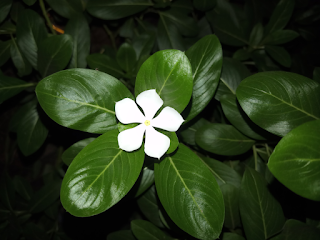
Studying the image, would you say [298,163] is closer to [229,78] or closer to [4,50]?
[229,78]

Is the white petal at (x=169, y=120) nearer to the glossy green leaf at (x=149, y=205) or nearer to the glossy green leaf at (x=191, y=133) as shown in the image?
the glossy green leaf at (x=191, y=133)

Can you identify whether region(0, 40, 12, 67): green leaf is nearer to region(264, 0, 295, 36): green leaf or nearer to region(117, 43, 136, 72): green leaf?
region(117, 43, 136, 72): green leaf

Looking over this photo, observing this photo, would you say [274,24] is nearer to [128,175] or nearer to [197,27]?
[197,27]

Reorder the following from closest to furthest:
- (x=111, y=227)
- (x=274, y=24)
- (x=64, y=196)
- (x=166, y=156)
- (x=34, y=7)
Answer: (x=64, y=196) < (x=166, y=156) < (x=274, y=24) < (x=34, y=7) < (x=111, y=227)

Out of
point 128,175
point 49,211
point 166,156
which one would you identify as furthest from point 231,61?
point 49,211

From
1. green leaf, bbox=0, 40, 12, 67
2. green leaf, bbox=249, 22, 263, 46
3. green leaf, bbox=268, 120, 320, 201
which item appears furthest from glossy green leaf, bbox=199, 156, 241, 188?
green leaf, bbox=0, 40, 12, 67

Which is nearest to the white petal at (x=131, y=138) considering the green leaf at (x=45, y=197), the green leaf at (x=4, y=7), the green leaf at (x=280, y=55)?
the green leaf at (x=45, y=197)
